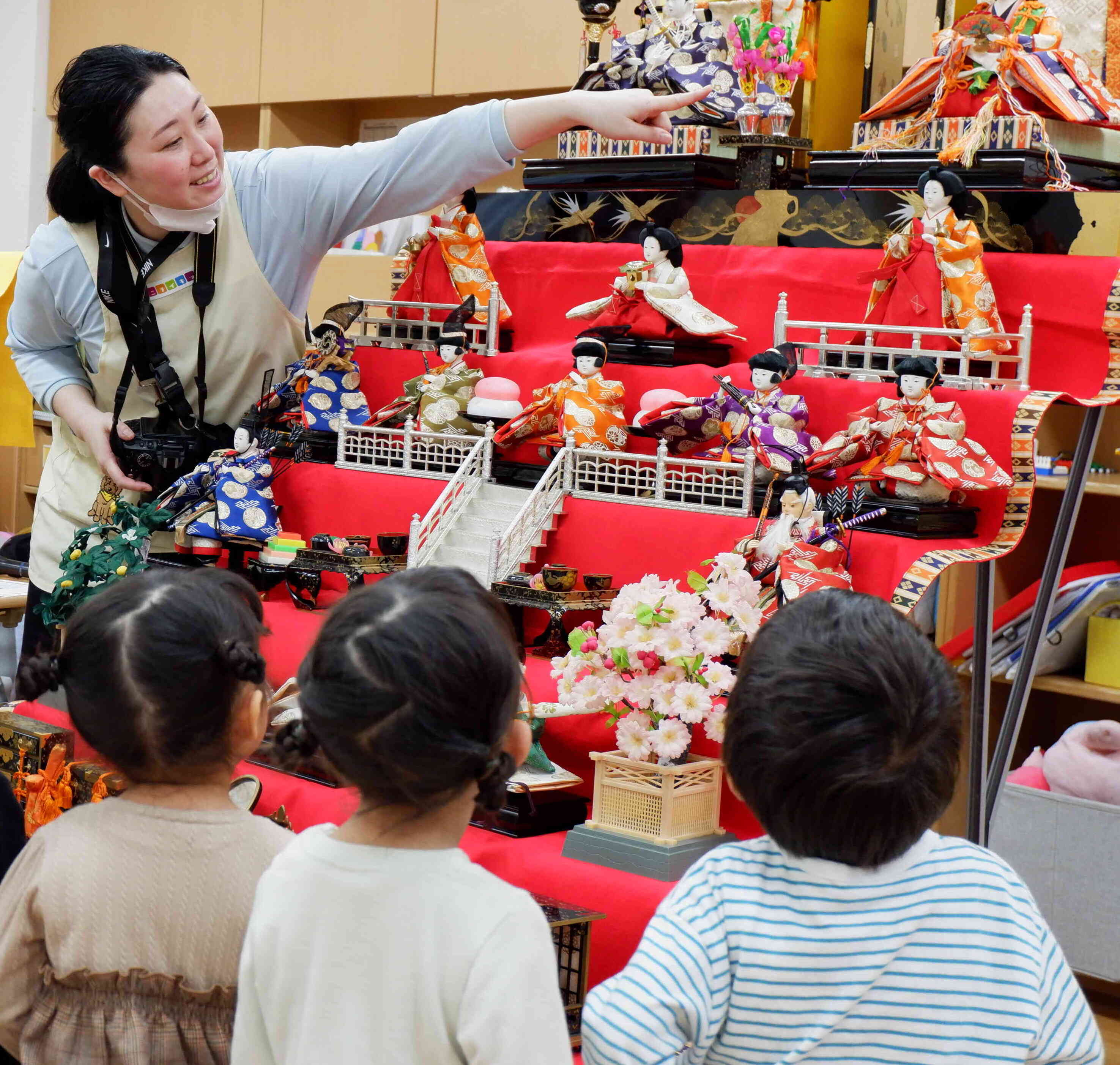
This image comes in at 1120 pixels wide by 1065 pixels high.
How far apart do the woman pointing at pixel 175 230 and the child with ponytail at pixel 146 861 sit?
101 centimetres

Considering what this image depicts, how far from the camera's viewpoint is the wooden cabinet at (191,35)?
189 inches

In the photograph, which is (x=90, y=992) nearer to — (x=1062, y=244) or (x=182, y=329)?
(x=182, y=329)

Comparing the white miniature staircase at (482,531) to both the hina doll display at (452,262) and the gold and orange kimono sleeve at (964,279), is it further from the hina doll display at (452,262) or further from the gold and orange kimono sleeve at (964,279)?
the gold and orange kimono sleeve at (964,279)

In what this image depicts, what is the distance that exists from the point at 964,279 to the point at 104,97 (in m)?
1.23

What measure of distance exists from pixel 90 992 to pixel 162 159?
3.97 feet

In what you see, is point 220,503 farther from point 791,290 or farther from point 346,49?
point 346,49

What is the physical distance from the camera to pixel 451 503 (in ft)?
7.25

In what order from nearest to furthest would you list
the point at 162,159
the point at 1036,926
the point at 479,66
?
the point at 1036,926 < the point at 162,159 < the point at 479,66

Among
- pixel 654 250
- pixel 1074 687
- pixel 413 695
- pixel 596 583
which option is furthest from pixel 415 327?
pixel 413 695

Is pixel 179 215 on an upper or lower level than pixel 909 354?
upper

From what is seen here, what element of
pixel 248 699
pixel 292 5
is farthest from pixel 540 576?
pixel 292 5

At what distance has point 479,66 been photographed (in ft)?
13.6

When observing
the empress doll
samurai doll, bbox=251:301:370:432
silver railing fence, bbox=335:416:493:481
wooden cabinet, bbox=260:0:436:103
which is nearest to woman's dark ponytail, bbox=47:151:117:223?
samurai doll, bbox=251:301:370:432

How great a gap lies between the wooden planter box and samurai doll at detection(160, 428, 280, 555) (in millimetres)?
891
